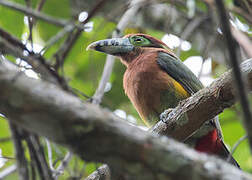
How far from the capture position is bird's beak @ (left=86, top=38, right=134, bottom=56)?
4.20 metres

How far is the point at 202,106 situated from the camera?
→ 265 centimetres

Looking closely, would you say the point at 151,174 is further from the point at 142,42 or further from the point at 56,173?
the point at 142,42

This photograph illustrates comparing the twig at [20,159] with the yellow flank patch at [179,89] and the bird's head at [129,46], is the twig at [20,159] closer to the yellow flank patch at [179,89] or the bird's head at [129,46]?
the yellow flank patch at [179,89]

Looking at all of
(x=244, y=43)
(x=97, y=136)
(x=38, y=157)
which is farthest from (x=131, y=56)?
(x=97, y=136)

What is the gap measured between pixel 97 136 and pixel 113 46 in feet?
10.1

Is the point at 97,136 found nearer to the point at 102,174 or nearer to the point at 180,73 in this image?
the point at 102,174

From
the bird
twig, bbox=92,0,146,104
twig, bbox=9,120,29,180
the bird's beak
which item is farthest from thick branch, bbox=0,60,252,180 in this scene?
the bird's beak

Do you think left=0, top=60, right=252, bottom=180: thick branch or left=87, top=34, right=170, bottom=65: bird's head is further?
left=87, top=34, right=170, bottom=65: bird's head

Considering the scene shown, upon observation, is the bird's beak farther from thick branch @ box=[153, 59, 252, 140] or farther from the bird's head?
thick branch @ box=[153, 59, 252, 140]

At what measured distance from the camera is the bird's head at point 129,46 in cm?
429

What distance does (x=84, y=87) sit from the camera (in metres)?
4.79

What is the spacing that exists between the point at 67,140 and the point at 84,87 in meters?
3.48

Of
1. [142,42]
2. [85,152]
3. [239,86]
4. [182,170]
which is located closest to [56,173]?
[85,152]

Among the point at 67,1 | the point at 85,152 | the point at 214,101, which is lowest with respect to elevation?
the point at 214,101
